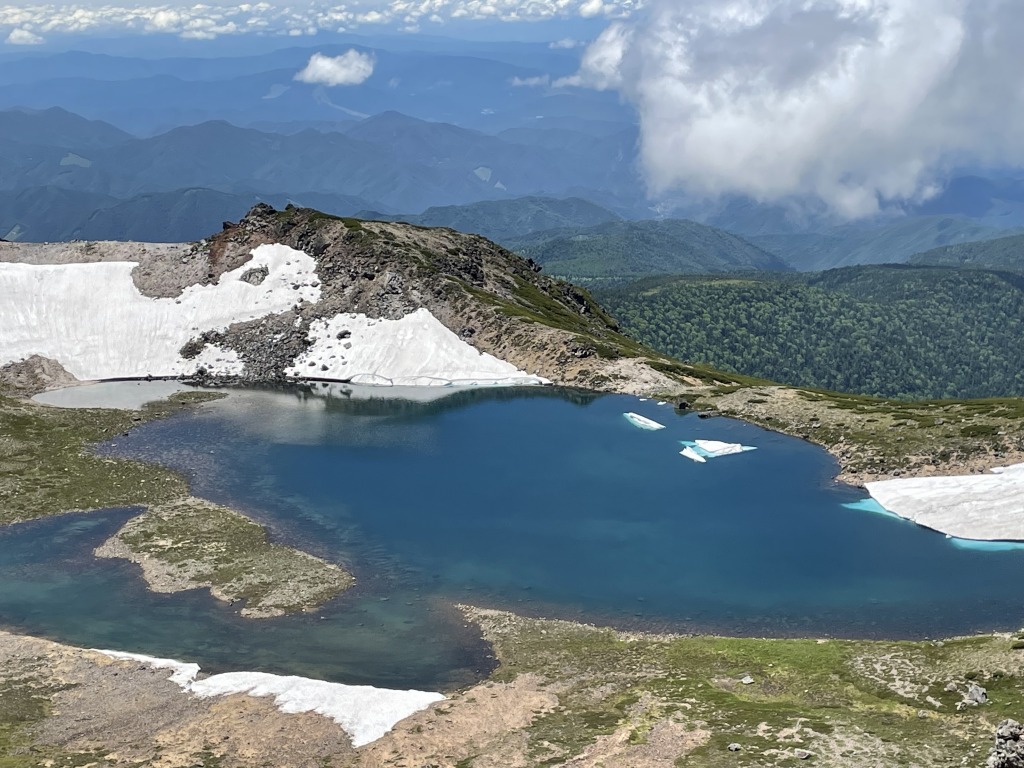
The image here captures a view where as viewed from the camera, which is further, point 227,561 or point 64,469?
point 64,469

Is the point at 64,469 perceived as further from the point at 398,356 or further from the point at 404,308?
the point at 404,308

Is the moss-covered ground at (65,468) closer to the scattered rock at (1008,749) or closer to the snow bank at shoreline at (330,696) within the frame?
the snow bank at shoreline at (330,696)

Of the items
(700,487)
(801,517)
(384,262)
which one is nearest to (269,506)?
(700,487)

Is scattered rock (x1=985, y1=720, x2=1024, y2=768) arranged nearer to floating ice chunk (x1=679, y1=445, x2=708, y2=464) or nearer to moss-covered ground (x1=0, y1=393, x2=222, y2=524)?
floating ice chunk (x1=679, y1=445, x2=708, y2=464)

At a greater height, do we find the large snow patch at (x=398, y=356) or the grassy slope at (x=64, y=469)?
the large snow patch at (x=398, y=356)

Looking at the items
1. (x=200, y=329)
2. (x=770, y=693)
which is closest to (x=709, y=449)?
(x=770, y=693)

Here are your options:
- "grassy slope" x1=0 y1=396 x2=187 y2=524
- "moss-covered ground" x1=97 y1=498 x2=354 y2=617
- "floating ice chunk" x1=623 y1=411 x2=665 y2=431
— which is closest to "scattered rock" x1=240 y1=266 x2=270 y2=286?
"grassy slope" x1=0 y1=396 x2=187 y2=524

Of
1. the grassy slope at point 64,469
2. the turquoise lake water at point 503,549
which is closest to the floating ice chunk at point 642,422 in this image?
the turquoise lake water at point 503,549
